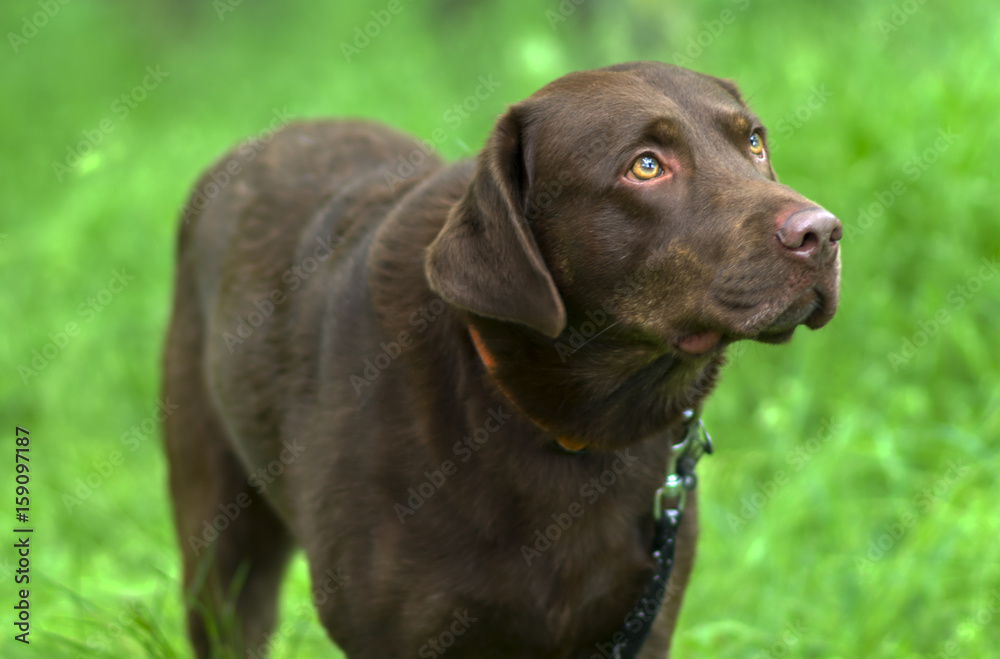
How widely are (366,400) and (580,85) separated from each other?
82 centimetres

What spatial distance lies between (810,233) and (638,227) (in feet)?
1.20

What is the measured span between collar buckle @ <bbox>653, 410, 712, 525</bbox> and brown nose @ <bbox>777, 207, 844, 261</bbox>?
0.56 m

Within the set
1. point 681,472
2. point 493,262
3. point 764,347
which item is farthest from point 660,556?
point 764,347

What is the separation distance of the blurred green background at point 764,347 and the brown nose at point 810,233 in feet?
4.61

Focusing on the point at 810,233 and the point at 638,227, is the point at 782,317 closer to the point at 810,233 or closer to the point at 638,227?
the point at 810,233

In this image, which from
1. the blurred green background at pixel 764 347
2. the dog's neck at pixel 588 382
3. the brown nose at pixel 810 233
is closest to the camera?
the brown nose at pixel 810 233

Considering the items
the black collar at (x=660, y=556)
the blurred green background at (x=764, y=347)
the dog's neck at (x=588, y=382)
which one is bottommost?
the blurred green background at (x=764, y=347)

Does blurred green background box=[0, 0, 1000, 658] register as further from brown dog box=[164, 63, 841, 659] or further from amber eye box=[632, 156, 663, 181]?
amber eye box=[632, 156, 663, 181]

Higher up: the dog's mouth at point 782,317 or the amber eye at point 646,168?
the amber eye at point 646,168

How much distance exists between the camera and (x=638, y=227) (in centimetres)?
225

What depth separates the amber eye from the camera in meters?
2.26

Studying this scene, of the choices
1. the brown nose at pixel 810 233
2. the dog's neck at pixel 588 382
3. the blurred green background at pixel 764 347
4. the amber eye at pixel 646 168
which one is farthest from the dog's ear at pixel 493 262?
the blurred green background at pixel 764 347

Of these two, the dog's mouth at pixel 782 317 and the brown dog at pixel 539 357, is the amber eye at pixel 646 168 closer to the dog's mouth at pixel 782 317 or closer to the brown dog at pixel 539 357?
the brown dog at pixel 539 357

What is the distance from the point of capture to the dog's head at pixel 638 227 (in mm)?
2098
